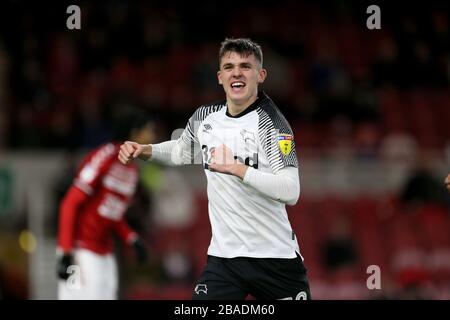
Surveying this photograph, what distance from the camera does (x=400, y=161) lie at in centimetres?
1414

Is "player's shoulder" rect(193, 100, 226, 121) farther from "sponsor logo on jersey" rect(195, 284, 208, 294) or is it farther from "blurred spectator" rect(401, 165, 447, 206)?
"blurred spectator" rect(401, 165, 447, 206)

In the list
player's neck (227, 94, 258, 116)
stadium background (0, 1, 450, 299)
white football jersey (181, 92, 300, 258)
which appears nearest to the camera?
white football jersey (181, 92, 300, 258)

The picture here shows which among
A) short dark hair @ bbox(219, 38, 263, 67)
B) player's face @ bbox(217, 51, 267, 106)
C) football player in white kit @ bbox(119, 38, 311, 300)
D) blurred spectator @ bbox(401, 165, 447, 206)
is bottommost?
football player in white kit @ bbox(119, 38, 311, 300)

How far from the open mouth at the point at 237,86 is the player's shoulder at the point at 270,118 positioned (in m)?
0.18

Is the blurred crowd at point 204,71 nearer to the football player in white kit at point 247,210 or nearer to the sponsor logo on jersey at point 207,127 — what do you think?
the sponsor logo on jersey at point 207,127

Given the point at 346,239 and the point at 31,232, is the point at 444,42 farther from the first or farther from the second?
the point at 31,232

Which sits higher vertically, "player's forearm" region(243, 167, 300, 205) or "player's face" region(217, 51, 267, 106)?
"player's face" region(217, 51, 267, 106)

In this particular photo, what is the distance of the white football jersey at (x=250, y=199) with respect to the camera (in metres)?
6.18

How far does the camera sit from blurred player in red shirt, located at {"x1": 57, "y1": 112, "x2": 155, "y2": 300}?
8.27 meters

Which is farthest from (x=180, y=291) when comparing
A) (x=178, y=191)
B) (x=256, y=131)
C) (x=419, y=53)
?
(x=256, y=131)

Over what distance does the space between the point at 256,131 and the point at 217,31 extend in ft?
34.7

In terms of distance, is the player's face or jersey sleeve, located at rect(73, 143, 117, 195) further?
jersey sleeve, located at rect(73, 143, 117, 195)

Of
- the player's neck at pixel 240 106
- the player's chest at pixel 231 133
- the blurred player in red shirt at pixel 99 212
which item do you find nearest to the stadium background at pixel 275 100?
the blurred player in red shirt at pixel 99 212

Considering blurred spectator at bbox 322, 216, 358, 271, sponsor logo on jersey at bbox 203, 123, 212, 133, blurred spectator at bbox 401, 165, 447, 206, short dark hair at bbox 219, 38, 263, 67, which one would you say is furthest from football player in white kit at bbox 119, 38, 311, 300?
blurred spectator at bbox 401, 165, 447, 206
